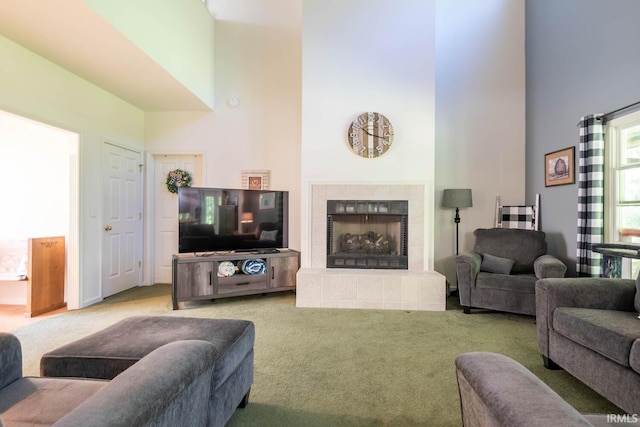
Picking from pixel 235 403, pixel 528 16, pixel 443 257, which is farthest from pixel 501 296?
pixel 528 16

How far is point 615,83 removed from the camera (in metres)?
2.64

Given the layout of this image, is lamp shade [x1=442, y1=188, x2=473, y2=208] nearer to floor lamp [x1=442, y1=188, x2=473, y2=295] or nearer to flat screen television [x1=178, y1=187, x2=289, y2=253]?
floor lamp [x1=442, y1=188, x2=473, y2=295]

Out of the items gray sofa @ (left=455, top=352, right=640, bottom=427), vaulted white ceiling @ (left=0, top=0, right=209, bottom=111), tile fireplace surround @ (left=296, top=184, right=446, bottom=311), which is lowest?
tile fireplace surround @ (left=296, top=184, right=446, bottom=311)

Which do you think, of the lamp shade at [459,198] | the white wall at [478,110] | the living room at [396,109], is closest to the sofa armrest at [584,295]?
the living room at [396,109]

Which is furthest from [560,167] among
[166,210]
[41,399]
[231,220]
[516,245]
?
[166,210]

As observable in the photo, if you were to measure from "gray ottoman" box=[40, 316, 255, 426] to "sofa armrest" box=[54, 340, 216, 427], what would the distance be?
248mm

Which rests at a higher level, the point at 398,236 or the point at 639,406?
the point at 398,236

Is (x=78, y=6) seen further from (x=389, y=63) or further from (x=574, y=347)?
(x=574, y=347)

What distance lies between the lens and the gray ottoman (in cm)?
127

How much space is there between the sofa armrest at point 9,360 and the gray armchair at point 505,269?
3.25 m

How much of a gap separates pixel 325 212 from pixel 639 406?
2.75m

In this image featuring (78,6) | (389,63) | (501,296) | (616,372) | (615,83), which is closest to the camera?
(616,372)

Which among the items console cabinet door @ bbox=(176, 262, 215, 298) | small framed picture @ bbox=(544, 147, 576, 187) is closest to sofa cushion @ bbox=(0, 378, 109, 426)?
console cabinet door @ bbox=(176, 262, 215, 298)

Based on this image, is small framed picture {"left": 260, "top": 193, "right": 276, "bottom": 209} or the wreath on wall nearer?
small framed picture {"left": 260, "top": 193, "right": 276, "bottom": 209}
